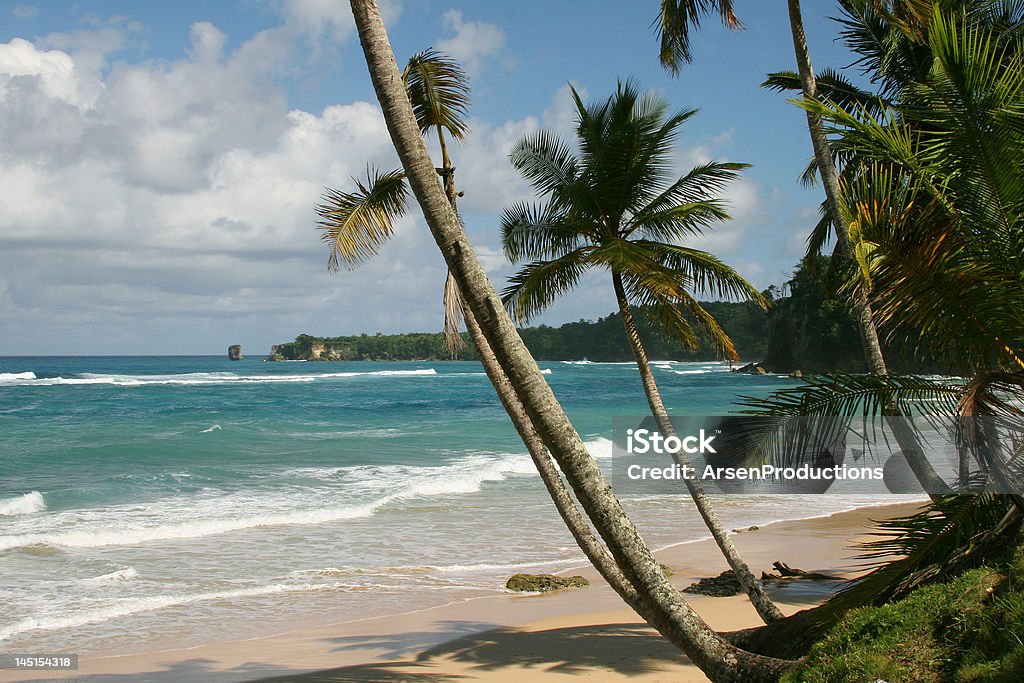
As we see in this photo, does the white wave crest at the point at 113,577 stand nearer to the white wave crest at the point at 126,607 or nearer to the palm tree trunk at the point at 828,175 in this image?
the white wave crest at the point at 126,607

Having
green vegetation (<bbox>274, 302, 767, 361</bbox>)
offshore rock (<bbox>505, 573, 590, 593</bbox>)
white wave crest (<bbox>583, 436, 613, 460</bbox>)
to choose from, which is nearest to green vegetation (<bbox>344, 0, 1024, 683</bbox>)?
offshore rock (<bbox>505, 573, 590, 593</bbox>)

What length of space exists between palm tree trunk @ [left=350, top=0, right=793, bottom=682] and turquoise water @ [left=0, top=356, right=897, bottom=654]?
18.8 feet

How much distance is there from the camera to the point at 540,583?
1095 cm

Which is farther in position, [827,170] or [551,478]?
[827,170]

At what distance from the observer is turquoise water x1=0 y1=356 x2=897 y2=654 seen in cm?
1015

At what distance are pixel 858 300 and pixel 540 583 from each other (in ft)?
18.8

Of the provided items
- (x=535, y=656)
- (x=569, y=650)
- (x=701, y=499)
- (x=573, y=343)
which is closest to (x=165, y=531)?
(x=535, y=656)

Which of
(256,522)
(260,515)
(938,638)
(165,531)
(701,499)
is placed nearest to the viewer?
(938,638)

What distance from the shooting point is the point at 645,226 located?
27.2ft

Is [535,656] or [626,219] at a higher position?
[626,219]

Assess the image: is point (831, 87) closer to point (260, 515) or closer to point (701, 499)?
point (701, 499)

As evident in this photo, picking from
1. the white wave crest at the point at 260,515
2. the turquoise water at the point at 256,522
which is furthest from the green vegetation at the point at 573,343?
the white wave crest at the point at 260,515

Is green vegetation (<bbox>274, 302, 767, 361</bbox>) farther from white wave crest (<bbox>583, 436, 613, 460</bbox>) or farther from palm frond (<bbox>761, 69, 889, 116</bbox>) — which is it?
palm frond (<bbox>761, 69, 889, 116</bbox>)

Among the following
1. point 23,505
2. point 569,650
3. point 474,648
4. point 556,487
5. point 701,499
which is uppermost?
point 556,487
